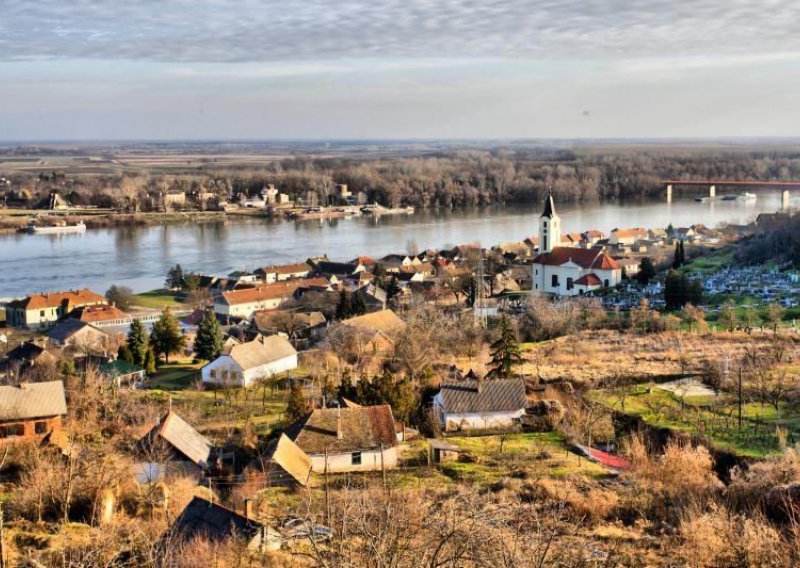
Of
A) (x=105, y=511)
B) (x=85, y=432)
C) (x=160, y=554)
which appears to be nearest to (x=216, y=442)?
(x=85, y=432)

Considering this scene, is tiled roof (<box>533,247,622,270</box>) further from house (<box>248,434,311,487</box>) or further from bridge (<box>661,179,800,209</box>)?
bridge (<box>661,179,800,209</box>)

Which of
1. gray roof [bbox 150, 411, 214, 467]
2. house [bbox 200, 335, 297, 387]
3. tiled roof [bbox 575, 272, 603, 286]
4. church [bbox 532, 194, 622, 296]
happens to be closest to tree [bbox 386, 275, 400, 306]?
church [bbox 532, 194, 622, 296]

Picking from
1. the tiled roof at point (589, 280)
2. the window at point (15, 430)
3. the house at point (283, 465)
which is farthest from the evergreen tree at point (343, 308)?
the house at point (283, 465)

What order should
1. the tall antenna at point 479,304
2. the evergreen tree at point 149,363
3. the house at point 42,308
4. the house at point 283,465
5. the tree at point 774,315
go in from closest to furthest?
the house at point 283,465
the evergreen tree at point 149,363
the tree at point 774,315
the tall antenna at point 479,304
the house at point 42,308

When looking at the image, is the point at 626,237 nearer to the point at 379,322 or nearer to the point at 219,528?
the point at 379,322

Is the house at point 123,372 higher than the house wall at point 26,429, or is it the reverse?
the house wall at point 26,429

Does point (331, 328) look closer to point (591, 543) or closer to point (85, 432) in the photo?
point (85, 432)

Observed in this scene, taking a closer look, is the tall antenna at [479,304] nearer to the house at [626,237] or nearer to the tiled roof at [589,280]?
the tiled roof at [589,280]

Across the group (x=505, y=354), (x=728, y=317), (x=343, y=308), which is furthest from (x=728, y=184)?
(x=505, y=354)
